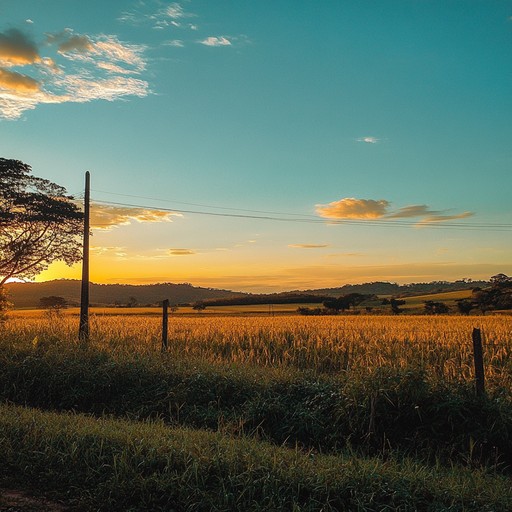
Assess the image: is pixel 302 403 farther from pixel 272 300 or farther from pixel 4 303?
pixel 272 300

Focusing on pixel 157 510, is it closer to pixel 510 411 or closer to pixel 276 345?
pixel 510 411

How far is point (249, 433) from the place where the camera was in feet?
32.7

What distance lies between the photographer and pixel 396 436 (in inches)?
385

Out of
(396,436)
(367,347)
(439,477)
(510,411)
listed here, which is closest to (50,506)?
(439,477)

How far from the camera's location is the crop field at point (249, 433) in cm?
647

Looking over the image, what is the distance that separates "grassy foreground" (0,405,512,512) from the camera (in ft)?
20.6

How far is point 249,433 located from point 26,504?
169 inches

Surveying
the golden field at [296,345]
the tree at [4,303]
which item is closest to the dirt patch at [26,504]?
the golden field at [296,345]

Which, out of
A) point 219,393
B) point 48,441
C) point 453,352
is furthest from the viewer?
point 453,352

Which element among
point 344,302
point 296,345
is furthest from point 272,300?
point 296,345

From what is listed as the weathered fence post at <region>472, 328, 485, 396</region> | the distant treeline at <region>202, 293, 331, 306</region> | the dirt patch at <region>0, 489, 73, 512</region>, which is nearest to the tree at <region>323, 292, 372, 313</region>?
the distant treeline at <region>202, 293, 331, 306</region>

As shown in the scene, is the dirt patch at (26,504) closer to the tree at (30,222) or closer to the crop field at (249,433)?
the crop field at (249,433)

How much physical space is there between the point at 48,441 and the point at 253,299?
81304mm

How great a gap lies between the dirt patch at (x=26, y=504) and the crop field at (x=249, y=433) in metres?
0.24
